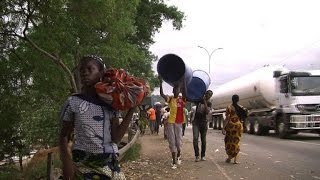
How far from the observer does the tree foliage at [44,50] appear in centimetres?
1077

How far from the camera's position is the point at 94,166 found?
4238 millimetres

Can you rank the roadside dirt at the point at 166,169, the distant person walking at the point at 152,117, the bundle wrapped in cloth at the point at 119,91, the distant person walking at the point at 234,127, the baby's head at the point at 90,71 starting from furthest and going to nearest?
the distant person walking at the point at 152,117 → the distant person walking at the point at 234,127 → the roadside dirt at the point at 166,169 → the baby's head at the point at 90,71 → the bundle wrapped in cloth at the point at 119,91

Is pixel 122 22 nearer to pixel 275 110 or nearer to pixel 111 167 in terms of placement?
pixel 111 167

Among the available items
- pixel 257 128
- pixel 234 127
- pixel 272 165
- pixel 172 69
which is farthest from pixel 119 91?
pixel 257 128

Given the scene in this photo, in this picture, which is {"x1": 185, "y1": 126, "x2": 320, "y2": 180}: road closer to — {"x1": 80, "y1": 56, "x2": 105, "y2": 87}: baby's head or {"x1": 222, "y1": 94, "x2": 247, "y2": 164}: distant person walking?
{"x1": 222, "y1": 94, "x2": 247, "y2": 164}: distant person walking

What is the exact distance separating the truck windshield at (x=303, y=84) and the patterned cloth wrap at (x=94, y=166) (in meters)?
19.4

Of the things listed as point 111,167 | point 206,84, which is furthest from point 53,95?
point 111,167

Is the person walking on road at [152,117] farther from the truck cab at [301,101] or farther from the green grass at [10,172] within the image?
the green grass at [10,172]

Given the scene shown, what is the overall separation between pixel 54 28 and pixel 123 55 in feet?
14.0

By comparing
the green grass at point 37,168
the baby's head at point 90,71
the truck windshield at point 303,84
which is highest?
the truck windshield at point 303,84

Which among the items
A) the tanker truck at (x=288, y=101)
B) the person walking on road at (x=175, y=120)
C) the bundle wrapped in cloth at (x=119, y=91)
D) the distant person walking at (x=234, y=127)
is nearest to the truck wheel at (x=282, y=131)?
the tanker truck at (x=288, y=101)

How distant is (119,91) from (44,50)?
7.87m

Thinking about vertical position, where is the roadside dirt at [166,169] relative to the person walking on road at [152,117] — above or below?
below

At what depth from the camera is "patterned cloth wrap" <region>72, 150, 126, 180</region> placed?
4223mm
